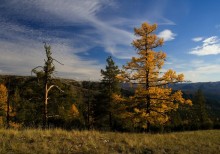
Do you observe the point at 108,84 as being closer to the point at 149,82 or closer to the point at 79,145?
the point at 149,82

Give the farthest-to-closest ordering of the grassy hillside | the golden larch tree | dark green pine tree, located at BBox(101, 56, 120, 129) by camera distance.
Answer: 1. dark green pine tree, located at BBox(101, 56, 120, 129)
2. the golden larch tree
3. the grassy hillside

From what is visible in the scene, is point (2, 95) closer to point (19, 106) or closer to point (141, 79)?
point (19, 106)

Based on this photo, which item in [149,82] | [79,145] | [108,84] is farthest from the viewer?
[108,84]

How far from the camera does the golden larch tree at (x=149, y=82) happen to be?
20.8 meters

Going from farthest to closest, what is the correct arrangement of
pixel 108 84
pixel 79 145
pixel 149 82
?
pixel 108 84 < pixel 149 82 < pixel 79 145

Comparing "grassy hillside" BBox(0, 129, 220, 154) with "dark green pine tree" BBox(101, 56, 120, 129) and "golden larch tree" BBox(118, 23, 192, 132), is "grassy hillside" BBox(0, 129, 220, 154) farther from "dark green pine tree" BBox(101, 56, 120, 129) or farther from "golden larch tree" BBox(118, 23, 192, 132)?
"dark green pine tree" BBox(101, 56, 120, 129)

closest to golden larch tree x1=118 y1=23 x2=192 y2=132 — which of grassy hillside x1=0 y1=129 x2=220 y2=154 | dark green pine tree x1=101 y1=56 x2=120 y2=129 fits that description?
grassy hillside x1=0 y1=129 x2=220 y2=154

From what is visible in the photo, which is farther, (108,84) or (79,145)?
(108,84)

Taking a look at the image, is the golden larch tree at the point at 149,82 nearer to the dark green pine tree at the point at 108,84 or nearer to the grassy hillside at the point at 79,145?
the grassy hillside at the point at 79,145

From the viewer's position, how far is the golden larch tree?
2075 cm

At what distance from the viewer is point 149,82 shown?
2178 cm

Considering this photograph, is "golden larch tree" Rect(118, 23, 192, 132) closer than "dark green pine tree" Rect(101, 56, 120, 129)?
Yes

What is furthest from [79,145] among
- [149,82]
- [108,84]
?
[108,84]

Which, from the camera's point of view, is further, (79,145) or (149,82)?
(149,82)
